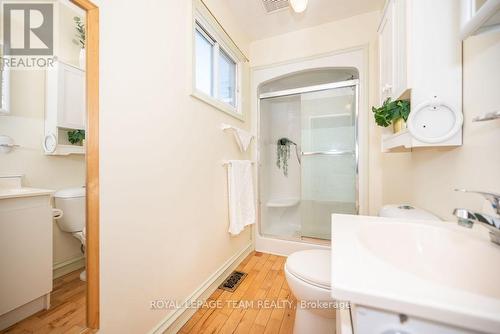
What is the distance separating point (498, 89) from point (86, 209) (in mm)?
1649

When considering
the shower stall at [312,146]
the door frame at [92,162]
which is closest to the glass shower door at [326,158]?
the shower stall at [312,146]

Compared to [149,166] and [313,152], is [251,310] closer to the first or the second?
[149,166]

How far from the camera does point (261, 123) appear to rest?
2.59 m

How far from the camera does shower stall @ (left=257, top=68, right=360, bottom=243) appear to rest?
236 cm

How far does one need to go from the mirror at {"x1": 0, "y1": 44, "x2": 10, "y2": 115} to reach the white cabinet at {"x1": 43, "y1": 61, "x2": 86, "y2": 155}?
0.32ft

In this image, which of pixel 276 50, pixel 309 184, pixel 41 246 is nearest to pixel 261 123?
pixel 276 50

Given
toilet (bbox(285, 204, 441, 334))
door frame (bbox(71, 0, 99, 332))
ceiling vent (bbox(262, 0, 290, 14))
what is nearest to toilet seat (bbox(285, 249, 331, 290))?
toilet (bbox(285, 204, 441, 334))

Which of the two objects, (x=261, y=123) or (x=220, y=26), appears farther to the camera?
(x=261, y=123)

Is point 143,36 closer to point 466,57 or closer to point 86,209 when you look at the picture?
point 86,209

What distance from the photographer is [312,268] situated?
1.14m

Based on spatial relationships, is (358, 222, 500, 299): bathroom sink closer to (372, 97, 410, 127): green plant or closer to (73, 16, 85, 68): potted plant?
(372, 97, 410, 127): green plant

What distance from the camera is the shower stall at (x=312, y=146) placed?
2357 millimetres

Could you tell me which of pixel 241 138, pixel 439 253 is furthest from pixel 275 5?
pixel 439 253

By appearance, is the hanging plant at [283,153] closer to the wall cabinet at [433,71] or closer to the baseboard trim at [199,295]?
the baseboard trim at [199,295]
